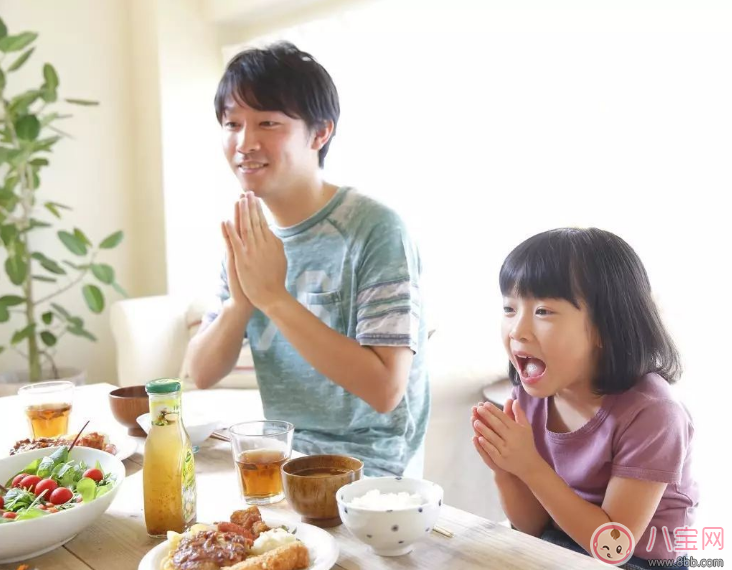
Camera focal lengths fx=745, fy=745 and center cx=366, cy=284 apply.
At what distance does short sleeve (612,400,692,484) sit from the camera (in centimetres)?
113

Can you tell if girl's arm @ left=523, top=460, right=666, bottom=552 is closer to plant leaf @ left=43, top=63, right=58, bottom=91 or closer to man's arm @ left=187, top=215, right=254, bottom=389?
man's arm @ left=187, top=215, right=254, bottom=389

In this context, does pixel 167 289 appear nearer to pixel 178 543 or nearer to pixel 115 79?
pixel 115 79

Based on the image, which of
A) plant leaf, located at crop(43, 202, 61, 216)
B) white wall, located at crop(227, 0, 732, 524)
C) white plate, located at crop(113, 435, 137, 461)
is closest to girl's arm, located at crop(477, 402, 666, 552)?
white plate, located at crop(113, 435, 137, 461)

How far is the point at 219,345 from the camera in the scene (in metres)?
1.54

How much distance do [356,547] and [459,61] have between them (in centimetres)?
247

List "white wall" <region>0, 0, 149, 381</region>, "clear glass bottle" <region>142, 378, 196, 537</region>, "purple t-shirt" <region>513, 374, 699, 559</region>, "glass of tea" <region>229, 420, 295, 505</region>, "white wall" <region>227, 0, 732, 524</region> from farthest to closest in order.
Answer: "white wall" <region>0, 0, 149, 381</region> → "white wall" <region>227, 0, 732, 524</region> → "purple t-shirt" <region>513, 374, 699, 559</region> → "glass of tea" <region>229, 420, 295, 505</region> → "clear glass bottle" <region>142, 378, 196, 537</region>

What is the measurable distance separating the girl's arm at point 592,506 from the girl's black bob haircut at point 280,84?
0.85 m

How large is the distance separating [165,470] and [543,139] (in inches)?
86.6

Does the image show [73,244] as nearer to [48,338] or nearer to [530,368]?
[48,338]

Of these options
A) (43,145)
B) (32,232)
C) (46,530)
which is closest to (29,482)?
(46,530)

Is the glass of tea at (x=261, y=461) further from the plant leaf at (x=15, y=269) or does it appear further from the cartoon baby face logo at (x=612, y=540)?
the plant leaf at (x=15, y=269)

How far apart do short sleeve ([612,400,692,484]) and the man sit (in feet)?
1.38

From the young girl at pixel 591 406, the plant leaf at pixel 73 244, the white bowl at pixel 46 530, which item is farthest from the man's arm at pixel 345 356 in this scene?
the plant leaf at pixel 73 244

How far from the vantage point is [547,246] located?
1240 mm
